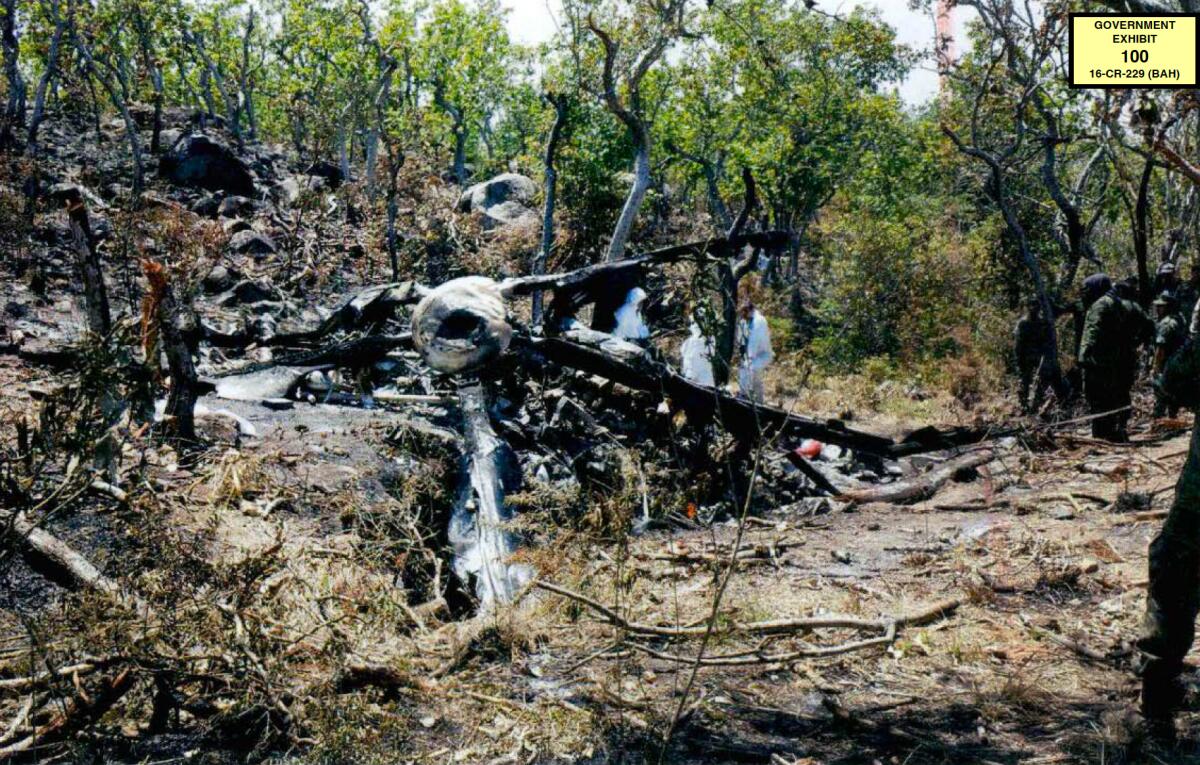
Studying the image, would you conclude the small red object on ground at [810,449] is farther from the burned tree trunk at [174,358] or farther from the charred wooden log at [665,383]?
the burned tree trunk at [174,358]

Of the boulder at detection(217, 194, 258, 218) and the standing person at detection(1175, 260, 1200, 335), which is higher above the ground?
the boulder at detection(217, 194, 258, 218)

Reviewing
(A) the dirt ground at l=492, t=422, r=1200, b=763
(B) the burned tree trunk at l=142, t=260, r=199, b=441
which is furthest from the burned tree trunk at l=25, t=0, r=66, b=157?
(A) the dirt ground at l=492, t=422, r=1200, b=763

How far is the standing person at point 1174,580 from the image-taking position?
10.5 ft

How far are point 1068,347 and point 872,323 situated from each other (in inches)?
134

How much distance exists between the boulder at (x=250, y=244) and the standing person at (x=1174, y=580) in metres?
16.4

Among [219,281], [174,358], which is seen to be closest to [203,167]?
[219,281]

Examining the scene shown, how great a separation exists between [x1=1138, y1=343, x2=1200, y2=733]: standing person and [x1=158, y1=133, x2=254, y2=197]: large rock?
21154 mm

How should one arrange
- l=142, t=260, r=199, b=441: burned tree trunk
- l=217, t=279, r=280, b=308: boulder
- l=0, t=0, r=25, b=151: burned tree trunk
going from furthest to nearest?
l=0, t=0, r=25, b=151: burned tree trunk < l=217, t=279, r=280, b=308: boulder < l=142, t=260, r=199, b=441: burned tree trunk

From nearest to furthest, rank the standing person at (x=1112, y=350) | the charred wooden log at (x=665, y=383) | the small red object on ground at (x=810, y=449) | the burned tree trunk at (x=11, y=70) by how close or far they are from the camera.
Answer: the charred wooden log at (x=665, y=383), the small red object on ground at (x=810, y=449), the standing person at (x=1112, y=350), the burned tree trunk at (x=11, y=70)

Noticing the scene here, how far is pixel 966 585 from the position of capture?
5.07m

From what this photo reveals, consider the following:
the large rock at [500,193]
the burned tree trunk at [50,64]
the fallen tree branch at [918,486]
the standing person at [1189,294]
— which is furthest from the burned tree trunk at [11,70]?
the standing person at [1189,294]

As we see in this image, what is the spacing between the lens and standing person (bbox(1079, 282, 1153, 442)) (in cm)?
850

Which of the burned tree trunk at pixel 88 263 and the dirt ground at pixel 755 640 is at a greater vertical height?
the burned tree trunk at pixel 88 263

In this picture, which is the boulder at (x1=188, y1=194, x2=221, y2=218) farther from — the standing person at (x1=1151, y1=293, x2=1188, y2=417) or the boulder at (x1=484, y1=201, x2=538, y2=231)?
the standing person at (x1=1151, y1=293, x2=1188, y2=417)
